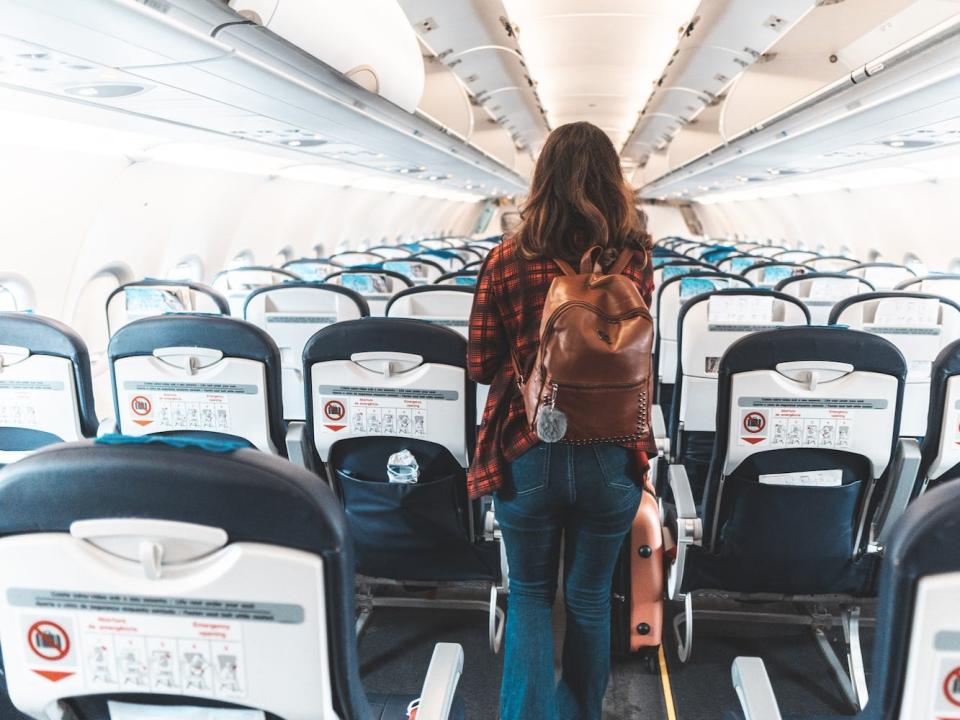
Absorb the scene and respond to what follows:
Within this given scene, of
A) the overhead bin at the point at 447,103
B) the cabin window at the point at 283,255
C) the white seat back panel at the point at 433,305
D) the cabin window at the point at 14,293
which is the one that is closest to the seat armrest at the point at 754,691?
the white seat back panel at the point at 433,305

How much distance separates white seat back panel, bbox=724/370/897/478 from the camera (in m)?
2.44

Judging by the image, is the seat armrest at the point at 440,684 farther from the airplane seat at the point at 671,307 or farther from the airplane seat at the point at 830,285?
the airplane seat at the point at 830,285

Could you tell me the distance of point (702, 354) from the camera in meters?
4.03

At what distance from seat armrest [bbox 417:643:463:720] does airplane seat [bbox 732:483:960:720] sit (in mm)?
802

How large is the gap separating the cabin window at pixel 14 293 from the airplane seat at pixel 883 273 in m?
6.83

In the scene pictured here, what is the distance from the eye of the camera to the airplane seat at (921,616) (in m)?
1.09

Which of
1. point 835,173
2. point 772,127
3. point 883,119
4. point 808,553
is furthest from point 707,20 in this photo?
point 835,173

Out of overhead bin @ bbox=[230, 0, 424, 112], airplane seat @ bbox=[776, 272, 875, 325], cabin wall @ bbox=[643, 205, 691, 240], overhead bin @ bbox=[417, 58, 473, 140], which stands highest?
overhead bin @ bbox=[417, 58, 473, 140]

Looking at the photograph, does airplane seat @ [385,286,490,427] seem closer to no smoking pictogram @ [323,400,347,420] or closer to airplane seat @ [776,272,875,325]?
no smoking pictogram @ [323,400,347,420]

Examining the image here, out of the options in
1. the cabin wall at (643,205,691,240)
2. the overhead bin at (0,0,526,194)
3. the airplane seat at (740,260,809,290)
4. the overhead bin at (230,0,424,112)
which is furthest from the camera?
the cabin wall at (643,205,691,240)

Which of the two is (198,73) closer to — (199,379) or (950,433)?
(199,379)

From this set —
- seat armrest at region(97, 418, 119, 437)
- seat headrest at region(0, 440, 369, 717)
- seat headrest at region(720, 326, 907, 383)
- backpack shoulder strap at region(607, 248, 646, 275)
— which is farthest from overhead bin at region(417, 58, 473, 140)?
seat headrest at region(0, 440, 369, 717)

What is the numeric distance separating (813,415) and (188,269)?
25.6ft

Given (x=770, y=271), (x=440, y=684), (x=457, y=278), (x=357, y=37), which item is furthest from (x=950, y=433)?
(x=770, y=271)
